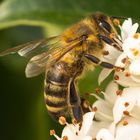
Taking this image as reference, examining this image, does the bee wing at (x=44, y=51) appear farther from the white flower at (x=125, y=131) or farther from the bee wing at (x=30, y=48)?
the white flower at (x=125, y=131)

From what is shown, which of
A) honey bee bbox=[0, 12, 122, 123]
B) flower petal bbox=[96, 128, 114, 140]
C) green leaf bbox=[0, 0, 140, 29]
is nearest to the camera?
flower petal bbox=[96, 128, 114, 140]

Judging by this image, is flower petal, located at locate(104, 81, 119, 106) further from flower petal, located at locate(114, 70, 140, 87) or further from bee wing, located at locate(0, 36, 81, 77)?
bee wing, located at locate(0, 36, 81, 77)

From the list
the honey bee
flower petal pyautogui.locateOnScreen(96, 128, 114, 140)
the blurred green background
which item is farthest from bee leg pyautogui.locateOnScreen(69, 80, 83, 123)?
the blurred green background

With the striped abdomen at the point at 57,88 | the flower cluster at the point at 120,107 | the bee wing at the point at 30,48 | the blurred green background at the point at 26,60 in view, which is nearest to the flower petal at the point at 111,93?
the flower cluster at the point at 120,107

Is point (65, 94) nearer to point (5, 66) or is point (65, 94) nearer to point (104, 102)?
point (104, 102)

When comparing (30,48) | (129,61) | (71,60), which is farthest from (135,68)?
(30,48)

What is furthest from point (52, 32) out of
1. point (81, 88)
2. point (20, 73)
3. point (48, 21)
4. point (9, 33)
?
point (9, 33)

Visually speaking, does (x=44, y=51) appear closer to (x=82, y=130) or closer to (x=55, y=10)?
(x=82, y=130)

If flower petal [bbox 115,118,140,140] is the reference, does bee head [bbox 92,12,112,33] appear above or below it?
above
